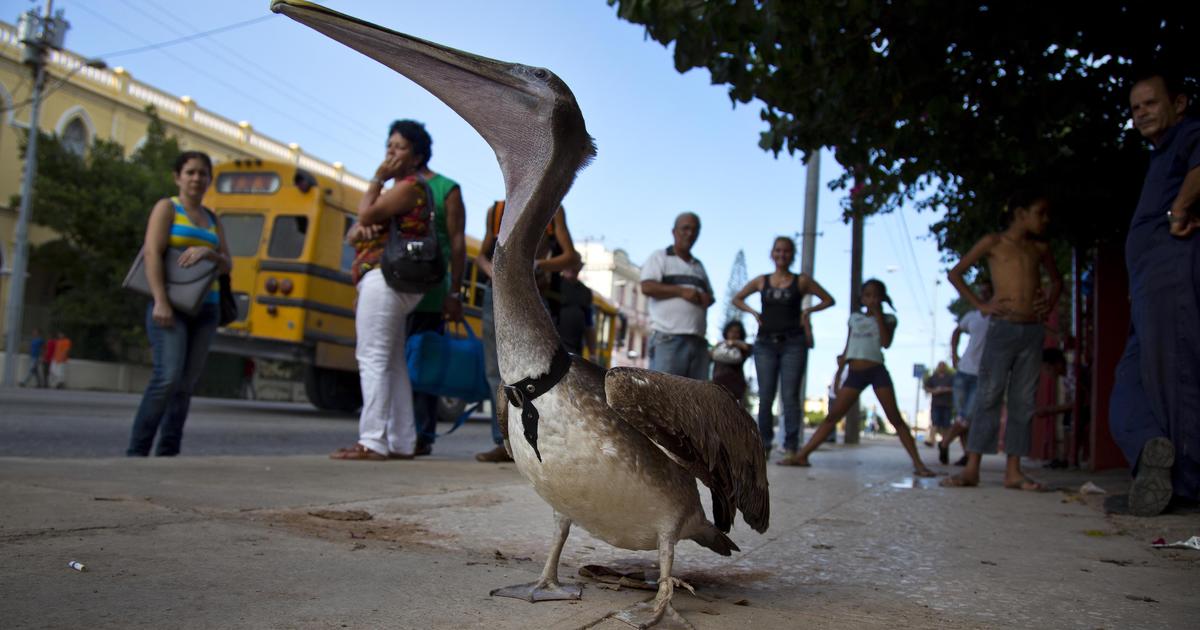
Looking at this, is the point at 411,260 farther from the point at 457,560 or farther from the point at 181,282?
the point at 457,560

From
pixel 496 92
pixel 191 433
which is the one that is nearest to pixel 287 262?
pixel 191 433

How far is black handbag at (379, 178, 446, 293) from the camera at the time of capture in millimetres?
5305

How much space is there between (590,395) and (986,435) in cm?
470

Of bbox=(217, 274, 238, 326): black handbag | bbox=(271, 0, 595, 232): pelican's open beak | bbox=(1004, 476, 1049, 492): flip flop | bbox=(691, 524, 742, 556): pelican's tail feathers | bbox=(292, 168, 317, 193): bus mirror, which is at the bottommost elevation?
bbox=(1004, 476, 1049, 492): flip flop

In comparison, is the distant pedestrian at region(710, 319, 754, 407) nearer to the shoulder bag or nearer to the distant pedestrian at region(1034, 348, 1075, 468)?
the distant pedestrian at region(1034, 348, 1075, 468)

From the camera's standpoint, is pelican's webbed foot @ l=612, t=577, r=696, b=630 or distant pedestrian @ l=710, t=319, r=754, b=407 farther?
distant pedestrian @ l=710, t=319, r=754, b=407

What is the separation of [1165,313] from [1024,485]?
208 cm

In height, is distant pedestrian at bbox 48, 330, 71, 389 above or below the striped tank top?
below

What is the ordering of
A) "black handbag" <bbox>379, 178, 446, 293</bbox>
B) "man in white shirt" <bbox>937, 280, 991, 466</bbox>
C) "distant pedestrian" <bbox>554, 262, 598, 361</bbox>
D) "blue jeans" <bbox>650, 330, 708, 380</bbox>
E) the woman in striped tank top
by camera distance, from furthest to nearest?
"man in white shirt" <bbox>937, 280, 991, 466</bbox> → "blue jeans" <bbox>650, 330, 708, 380</bbox> → "distant pedestrian" <bbox>554, 262, 598, 361</bbox> → "black handbag" <bbox>379, 178, 446, 293</bbox> → the woman in striped tank top

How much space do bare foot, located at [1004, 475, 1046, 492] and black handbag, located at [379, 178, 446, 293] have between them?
4.21 m

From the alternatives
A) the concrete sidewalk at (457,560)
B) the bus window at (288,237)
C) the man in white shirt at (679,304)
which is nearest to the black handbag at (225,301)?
the concrete sidewalk at (457,560)

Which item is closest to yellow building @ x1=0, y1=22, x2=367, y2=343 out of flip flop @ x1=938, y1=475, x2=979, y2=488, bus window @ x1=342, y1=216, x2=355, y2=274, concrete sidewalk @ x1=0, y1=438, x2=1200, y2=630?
bus window @ x1=342, y1=216, x2=355, y2=274

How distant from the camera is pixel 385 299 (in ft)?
17.9

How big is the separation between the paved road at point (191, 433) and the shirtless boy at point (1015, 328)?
467 cm
